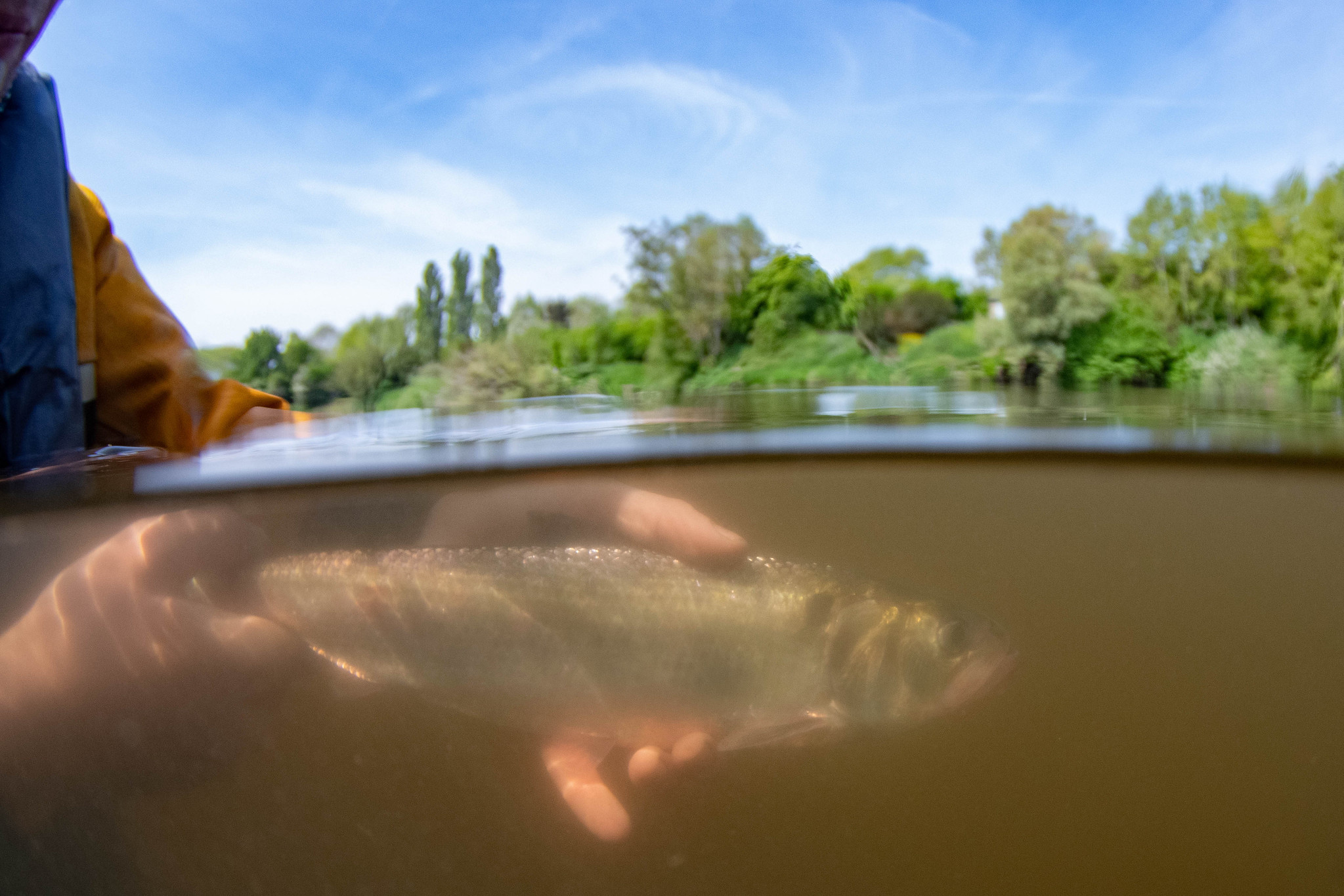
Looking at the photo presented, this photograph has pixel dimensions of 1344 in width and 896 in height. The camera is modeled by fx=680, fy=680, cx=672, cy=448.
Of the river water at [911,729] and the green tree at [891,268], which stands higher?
the green tree at [891,268]

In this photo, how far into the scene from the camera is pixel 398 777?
2025 mm

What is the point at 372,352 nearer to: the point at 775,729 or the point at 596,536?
the point at 596,536

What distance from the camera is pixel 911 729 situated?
1.96 metres

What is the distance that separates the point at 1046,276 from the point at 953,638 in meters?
1.66

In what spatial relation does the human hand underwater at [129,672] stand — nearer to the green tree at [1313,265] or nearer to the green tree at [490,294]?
the green tree at [490,294]

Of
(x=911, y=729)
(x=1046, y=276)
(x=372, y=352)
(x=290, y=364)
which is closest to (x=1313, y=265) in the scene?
(x=1046, y=276)

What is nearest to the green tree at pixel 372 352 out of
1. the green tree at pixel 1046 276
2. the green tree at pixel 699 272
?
the green tree at pixel 699 272

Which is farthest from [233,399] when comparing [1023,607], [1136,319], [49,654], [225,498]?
[1136,319]

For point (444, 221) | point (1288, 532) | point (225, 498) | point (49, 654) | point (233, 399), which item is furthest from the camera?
point (1288, 532)

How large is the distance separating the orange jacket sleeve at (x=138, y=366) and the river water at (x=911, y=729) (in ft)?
0.73

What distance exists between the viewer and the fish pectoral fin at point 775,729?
65.2 inches

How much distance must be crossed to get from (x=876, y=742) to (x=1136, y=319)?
1951mm

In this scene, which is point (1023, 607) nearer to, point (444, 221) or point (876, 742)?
point (876, 742)

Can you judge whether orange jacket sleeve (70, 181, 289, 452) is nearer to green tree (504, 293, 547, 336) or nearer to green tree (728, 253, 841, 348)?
green tree (504, 293, 547, 336)
